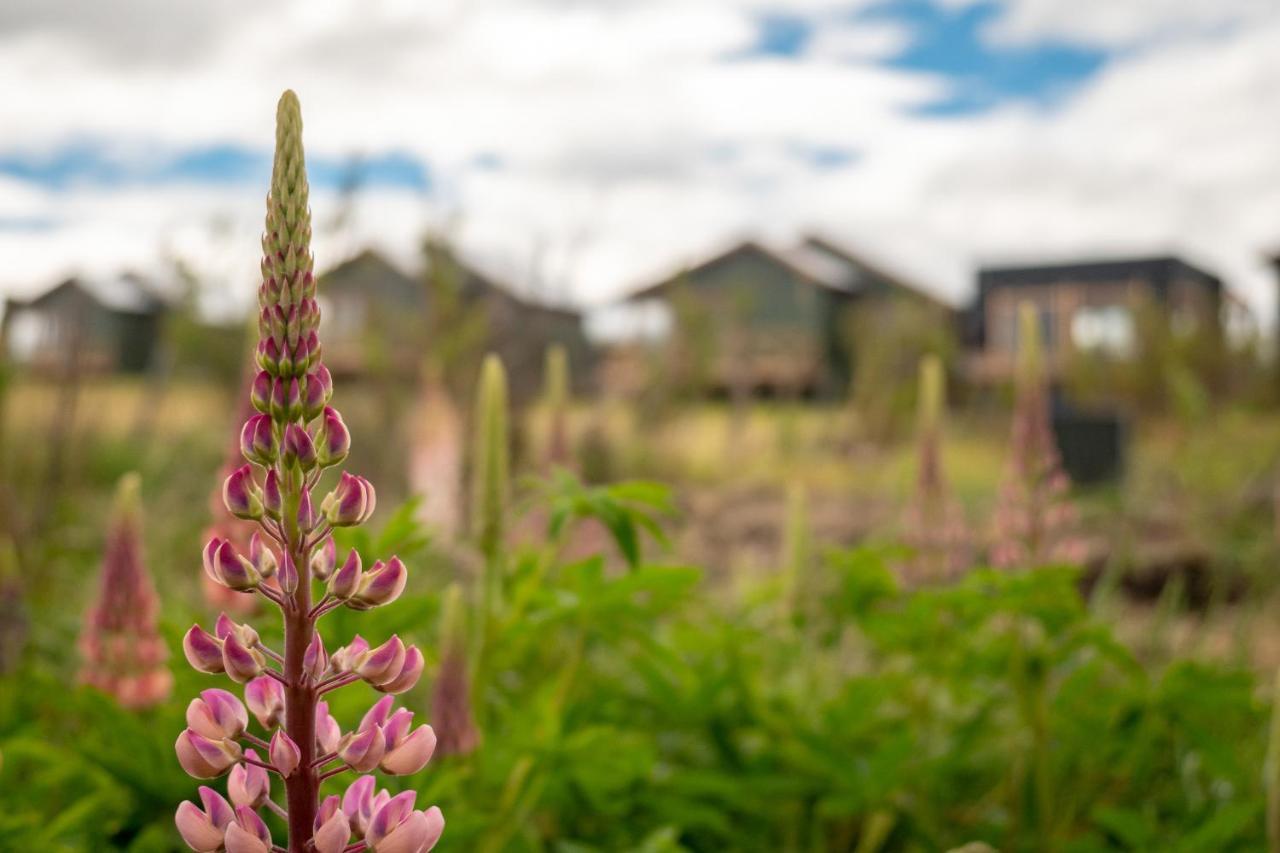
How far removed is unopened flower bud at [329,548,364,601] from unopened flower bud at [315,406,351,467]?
3.0 inches

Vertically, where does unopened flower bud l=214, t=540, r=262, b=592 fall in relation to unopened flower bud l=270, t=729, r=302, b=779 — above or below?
above

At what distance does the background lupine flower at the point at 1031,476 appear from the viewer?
8.13 ft

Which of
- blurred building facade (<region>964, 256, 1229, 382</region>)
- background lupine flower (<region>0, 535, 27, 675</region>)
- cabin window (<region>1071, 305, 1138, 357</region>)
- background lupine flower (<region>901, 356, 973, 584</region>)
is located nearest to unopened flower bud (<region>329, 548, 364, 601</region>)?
background lupine flower (<region>0, 535, 27, 675</region>)

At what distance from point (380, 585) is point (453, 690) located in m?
0.65

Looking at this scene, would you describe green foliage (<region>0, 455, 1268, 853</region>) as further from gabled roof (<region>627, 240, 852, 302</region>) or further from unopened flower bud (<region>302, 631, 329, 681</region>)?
gabled roof (<region>627, 240, 852, 302</region>)

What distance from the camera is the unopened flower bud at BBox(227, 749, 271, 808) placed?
0.84 m

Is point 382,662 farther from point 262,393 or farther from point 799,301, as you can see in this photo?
point 799,301

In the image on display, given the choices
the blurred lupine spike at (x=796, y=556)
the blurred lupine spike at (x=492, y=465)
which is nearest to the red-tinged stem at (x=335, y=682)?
the blurred lupine spike at (x=492, y=465)

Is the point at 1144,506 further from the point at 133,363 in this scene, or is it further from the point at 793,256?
the point at 133,363

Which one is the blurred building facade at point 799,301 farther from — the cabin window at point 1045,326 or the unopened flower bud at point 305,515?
the unopened flower bud at point 305,515

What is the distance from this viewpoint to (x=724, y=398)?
3325 centimetres

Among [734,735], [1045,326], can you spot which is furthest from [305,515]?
[1045,326]

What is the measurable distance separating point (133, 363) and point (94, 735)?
1355 inches

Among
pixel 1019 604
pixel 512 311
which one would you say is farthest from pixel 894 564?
pixel 512 311
